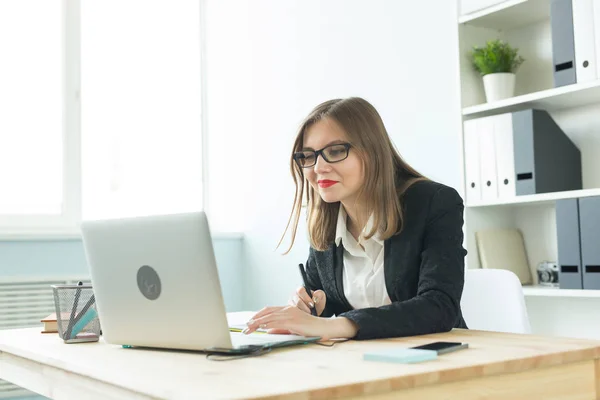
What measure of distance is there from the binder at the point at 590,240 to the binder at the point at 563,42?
1.31ft

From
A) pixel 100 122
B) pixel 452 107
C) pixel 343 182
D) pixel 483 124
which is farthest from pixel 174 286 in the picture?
pixel 100 122

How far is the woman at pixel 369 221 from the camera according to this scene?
1.68 m

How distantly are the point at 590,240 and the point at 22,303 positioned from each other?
250 centimetres

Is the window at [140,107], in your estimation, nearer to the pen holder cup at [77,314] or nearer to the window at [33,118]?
the window at [33,118]

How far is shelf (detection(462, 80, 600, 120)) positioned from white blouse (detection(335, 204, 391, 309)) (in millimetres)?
946

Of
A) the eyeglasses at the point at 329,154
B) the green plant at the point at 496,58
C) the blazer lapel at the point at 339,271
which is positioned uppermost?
the green plant at the point at 496,58

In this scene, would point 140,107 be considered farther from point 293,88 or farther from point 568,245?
point 568,245

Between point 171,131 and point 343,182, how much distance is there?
112 inches

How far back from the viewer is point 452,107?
2992mm

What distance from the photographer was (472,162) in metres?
2.70

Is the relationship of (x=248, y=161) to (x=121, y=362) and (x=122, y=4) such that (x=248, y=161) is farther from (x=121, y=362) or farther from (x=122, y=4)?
(x=121, y=362)

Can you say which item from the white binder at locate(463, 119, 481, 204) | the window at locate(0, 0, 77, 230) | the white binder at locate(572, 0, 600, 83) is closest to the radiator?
the window at locate(0, 0, 77, 230)

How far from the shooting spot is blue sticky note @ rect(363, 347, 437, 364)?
1146mm

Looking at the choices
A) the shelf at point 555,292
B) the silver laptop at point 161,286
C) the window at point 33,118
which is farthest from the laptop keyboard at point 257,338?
the window at point 33,118
